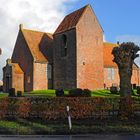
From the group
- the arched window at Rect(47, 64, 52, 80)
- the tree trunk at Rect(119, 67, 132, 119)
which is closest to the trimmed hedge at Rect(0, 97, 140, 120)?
the tree trunk at Rect(119, 67, 132, 119)

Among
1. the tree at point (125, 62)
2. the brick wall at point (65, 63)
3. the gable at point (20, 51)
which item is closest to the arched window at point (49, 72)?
the brick wall at point (65, 63)

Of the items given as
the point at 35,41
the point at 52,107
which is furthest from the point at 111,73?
the point at 52,107

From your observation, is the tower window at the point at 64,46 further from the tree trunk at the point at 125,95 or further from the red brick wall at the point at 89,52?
the tree trunk at the point at 125,95

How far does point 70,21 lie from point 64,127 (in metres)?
46.3

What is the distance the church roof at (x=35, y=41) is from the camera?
65188 mm

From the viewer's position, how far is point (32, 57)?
6444 cm

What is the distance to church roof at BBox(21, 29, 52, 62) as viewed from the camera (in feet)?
214

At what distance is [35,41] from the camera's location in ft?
224

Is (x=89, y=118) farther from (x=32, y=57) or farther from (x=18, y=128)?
(x=32, y=57)

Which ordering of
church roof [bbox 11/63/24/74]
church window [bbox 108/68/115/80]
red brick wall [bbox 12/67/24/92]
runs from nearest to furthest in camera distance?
red brick wall [bbox 12/67/24/92]
church roof [bbox 11/63/24/74]
church window [bbox 108/68/115/80]

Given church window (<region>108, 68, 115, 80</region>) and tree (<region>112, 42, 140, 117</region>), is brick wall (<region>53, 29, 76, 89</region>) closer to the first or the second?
church window (<region>108, 68, 115, 80</region>)

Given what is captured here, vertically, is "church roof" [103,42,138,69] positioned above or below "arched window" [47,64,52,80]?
above

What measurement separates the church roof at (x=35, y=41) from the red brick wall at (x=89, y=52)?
8.16 metres

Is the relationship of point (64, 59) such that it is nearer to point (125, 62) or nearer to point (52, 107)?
point (125, 62)
